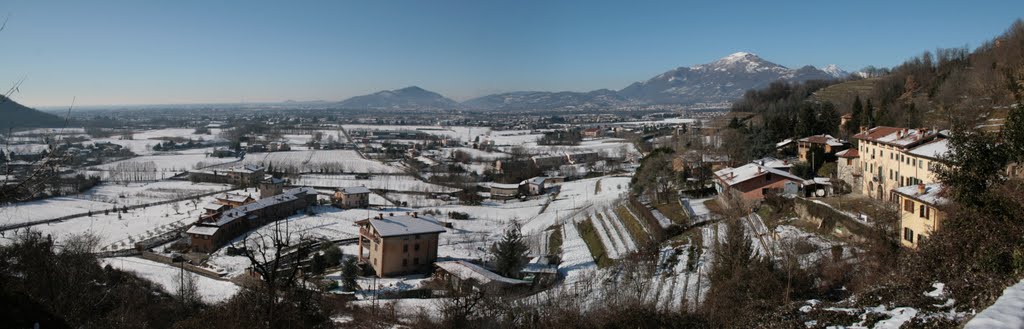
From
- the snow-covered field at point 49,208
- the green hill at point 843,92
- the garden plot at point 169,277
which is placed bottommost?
the garden plot at point 169,277

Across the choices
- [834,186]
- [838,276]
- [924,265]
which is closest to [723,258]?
[838,276]

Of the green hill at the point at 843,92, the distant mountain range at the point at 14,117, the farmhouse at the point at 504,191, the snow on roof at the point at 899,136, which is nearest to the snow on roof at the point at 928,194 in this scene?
the snow on roof at the point at 899,136

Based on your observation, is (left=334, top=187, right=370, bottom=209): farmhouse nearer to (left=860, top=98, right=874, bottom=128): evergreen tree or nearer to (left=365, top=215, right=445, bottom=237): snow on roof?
(left=365, top=215, right=445, bottom=237): snow on roof

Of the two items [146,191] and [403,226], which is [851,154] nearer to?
[403,226]

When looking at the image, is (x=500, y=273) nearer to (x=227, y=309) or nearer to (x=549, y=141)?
(x=227, y=309)

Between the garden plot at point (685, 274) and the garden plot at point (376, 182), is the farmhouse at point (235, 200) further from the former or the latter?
the garden plot at point (685, 274)

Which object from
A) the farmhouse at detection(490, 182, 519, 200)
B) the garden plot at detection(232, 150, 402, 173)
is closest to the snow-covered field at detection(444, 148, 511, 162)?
the garden plot at detection(232, 150, 402, 173)
